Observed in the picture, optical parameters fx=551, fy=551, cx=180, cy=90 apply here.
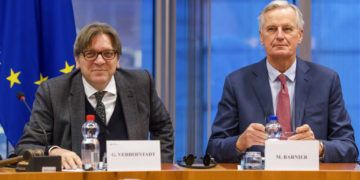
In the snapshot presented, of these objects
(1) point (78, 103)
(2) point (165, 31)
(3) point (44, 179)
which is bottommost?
(3) point (44, 179)

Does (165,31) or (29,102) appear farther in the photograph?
(165,31)

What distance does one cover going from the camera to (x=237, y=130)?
2.92m

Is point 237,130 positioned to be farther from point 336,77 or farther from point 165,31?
point 165,31

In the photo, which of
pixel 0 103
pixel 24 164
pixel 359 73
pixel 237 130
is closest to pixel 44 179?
pixel 24 164

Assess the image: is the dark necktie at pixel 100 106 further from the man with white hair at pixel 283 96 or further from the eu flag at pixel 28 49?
the eu flag at pixel 28 49

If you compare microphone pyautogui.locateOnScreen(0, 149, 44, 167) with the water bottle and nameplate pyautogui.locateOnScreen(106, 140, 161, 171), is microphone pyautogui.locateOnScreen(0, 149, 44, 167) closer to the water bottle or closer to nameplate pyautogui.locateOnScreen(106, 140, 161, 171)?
nameplate pyautogui.locateOnScreen(106, 140, 161, 171)

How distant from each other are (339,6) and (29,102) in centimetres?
279

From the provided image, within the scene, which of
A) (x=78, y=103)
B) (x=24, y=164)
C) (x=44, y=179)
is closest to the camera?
(x=44, y=179)

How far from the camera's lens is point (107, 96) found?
2.92 meters

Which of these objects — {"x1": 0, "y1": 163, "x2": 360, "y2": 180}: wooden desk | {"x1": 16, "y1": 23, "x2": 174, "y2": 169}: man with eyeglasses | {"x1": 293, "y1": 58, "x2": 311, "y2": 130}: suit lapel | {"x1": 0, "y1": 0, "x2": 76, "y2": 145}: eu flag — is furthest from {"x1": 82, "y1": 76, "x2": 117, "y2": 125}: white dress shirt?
{"x1": 0, "y1": 0, "x2": 76, "y2": 145}: eu flag

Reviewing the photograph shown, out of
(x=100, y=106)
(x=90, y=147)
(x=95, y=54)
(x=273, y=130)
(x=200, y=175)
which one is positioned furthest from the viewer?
(x=100, y=106)

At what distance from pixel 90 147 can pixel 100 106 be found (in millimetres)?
516

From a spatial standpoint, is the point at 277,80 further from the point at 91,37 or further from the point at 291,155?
the point at 91,37

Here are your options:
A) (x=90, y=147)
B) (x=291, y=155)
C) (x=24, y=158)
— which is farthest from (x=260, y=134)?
(x=24, y=158)
